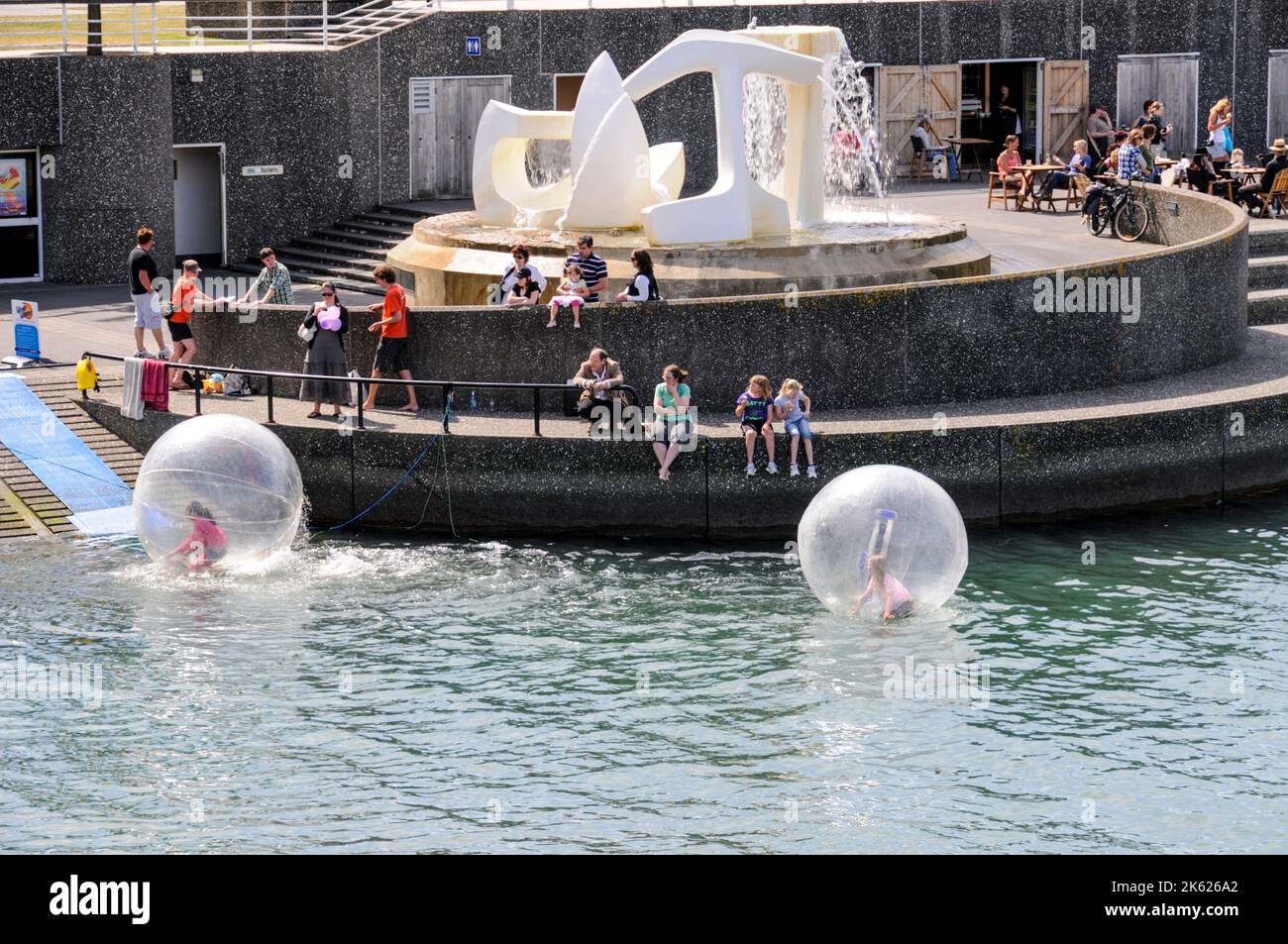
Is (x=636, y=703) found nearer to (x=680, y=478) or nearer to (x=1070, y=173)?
(x=680, y=478)

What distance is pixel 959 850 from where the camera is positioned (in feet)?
42.7

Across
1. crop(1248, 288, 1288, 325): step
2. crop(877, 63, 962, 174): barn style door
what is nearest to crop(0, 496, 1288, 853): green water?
crop(1248, 288, 1288, 325): step

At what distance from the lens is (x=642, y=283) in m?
21.9

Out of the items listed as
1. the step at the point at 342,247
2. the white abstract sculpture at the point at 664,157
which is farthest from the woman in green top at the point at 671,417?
the step at the point at 342,247

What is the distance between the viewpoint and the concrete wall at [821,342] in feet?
71.6

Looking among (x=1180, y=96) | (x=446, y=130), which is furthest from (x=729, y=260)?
(x=1180, y=96)

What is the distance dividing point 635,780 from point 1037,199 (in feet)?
73.7

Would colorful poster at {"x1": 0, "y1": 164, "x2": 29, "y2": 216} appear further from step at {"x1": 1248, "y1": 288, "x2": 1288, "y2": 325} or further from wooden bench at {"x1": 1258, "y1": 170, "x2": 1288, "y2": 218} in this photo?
wooden bench at {"x1": 1258, "y1": 170, "x2": 1288, "y2": 218}

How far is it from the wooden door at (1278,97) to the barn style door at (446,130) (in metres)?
16.0

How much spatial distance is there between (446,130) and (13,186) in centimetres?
796

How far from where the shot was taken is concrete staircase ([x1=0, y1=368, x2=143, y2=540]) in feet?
67.6

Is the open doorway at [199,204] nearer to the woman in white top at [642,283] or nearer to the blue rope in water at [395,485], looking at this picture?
the woman in white top at [642,283]
